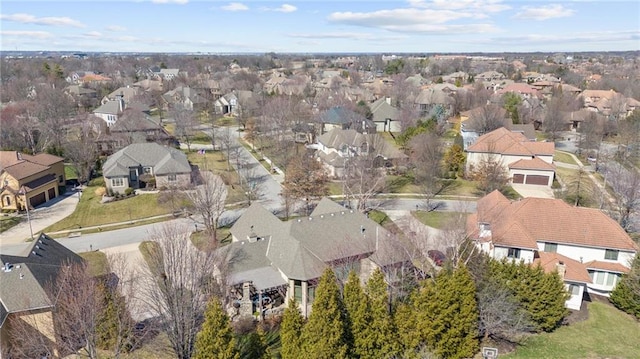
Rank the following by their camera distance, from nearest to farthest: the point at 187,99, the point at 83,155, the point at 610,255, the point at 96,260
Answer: the point at 610,255 → the point at 96,260 → the point at 83,155 → the point at 187,99

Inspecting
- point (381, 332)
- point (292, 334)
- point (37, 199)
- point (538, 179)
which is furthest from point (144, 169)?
point (538, 179)

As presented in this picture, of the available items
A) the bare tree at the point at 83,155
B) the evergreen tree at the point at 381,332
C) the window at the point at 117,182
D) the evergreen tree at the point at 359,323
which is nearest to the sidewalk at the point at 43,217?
the bare tree at the point at 83,155

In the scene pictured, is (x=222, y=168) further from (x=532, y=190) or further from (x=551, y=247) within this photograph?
(x=551, y=247)

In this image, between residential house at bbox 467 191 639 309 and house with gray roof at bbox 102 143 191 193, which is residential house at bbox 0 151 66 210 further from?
residential house at bbox 467 191 639 309

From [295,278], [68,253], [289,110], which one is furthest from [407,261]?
[289,110]

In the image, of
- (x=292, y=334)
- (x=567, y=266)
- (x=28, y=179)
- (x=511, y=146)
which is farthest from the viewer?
(x=511, y=146)

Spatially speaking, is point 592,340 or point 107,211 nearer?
point 592,340

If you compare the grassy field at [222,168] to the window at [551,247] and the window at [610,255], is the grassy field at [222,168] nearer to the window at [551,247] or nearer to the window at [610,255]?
the window at [551,247]

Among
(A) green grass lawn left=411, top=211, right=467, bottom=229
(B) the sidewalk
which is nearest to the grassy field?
(B) the sidewalk
